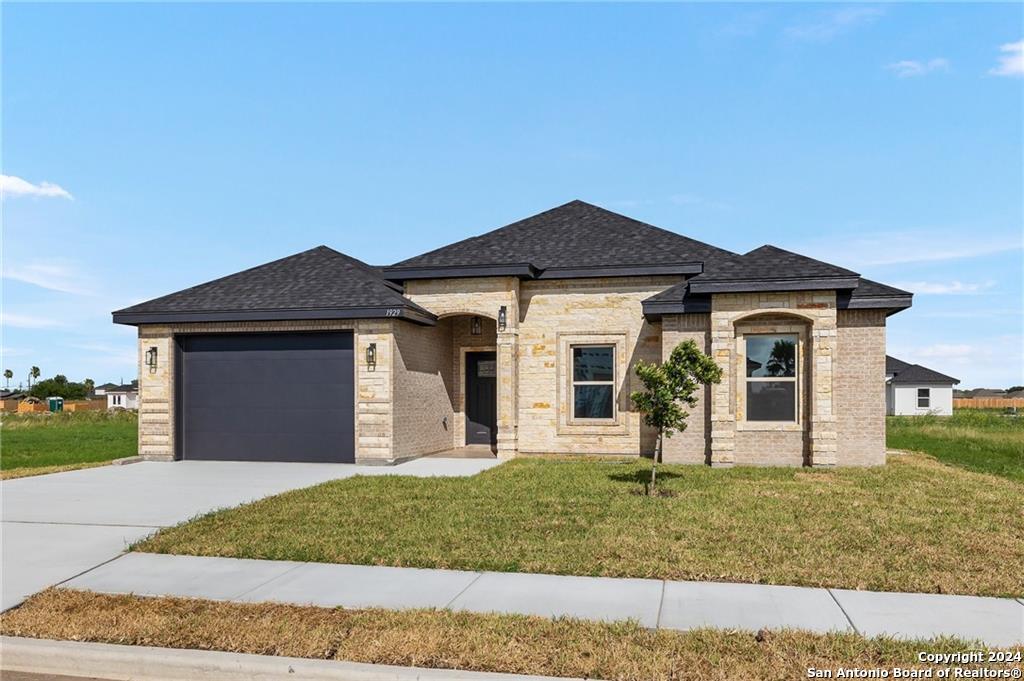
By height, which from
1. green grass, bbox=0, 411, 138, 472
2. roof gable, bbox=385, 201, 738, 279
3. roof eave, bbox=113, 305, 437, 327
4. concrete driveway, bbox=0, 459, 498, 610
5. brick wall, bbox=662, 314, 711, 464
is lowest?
green grass, bbox=0, 411, 138, 472

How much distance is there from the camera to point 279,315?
54.9 ft

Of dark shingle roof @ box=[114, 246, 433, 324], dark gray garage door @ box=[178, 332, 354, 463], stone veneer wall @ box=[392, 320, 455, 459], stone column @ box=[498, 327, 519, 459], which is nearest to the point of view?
dark shingle roof @ box=[114, 246, 433, 324]

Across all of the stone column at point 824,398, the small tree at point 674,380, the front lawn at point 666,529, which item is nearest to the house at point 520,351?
the stone column at point 824,398

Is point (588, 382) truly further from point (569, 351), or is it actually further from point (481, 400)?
point (481, 400)

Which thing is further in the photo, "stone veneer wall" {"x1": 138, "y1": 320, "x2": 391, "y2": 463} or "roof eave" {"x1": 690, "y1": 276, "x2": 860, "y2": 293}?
"stone veneer wall" {"x1": 138, "y1": 320, "x2": 391, "y2": 463}

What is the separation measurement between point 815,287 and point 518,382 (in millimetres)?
7182

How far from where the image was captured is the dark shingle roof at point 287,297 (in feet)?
54.2

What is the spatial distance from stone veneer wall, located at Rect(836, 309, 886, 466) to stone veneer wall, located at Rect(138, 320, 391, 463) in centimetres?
968

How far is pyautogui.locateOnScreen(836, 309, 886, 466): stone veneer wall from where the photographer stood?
1501 centimetres

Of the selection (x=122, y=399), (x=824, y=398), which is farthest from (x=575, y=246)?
(x=122, y=399)

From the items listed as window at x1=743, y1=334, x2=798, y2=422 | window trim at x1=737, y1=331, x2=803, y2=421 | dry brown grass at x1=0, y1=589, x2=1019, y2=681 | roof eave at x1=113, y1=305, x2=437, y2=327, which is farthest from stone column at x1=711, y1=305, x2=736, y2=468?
dry brown grass at x1=0, y1=589, x2=1019, y2=681

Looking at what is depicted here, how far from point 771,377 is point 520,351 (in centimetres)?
596

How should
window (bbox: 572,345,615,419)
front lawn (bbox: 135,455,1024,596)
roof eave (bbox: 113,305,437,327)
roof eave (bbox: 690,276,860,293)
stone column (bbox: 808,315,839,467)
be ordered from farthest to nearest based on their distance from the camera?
window (bbox: 572,345,615,419), roof eave (bbox: 113,305,437,327), stone column (bbox: 808,315,839,467), roof eave (bbox: 690,276,860,293), front lawn (bbox: 135,455,1024,596)

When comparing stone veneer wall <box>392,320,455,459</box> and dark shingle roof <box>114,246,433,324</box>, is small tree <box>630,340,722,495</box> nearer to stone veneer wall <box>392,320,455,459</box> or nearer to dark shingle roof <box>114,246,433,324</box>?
dark shingle roof <box>114,246,433,324</box>
